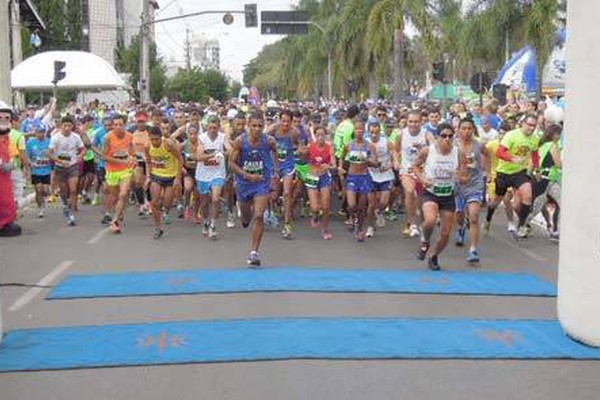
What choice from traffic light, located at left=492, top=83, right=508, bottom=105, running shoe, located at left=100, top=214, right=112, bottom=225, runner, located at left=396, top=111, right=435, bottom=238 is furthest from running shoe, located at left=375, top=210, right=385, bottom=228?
traffic light, located at left=492, top=83, right=508, bottom=105

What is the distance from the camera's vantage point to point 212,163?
13.3 m

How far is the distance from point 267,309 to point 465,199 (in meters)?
3.64

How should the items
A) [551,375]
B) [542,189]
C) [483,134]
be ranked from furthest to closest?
[483,134]
[542,189]
[551,375]

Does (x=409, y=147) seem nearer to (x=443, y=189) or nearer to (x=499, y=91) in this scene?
(x=443, y=189)

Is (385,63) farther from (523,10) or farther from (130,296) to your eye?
(130,296)

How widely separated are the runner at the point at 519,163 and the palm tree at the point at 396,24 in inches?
800

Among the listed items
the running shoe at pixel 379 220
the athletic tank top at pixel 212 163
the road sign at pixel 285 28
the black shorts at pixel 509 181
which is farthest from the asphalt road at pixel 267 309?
the road sign at pixel 285 28

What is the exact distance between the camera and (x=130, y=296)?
8.91 m

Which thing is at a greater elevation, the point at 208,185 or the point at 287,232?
the point at 208,185

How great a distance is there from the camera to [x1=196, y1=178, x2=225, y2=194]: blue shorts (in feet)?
43.2

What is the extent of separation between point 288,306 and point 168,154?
525 centimetres

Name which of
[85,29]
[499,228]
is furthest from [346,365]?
[85,29]

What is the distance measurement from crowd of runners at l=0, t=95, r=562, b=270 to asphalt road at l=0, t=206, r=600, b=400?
0.37 meters

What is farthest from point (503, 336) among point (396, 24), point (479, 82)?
point (396, 24)
